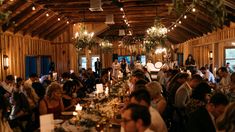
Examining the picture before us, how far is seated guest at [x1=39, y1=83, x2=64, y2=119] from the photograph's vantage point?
6238 mm

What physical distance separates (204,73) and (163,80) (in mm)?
2827

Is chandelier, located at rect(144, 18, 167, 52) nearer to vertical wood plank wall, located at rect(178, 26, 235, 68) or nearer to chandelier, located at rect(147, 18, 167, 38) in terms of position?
chandelier, located at rect(147, 18, 167, 38)

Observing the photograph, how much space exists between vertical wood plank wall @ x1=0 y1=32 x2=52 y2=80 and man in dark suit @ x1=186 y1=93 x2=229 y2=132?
1056 cm

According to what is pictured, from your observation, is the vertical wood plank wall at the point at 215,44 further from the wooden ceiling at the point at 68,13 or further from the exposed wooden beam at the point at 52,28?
the exposed wooden beam at the point at 52,28

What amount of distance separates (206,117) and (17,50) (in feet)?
42.2

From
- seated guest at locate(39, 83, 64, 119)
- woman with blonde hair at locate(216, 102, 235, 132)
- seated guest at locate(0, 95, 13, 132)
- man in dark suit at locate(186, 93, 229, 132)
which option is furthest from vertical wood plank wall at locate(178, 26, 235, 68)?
woman with blonde hair at locate(216, 102, 235, 132)

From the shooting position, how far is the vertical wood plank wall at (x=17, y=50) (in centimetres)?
1395

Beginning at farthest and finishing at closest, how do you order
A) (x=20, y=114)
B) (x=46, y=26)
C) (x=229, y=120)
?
(x=46, y=26)
(x=20, y=114)
(x=229, y=120)

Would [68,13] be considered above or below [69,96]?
above

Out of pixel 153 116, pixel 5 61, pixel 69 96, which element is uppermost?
pixel 5 61

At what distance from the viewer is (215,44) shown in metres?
17.6

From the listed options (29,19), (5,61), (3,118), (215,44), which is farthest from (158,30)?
(3,118)

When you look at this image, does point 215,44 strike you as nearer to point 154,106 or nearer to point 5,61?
point 5,61

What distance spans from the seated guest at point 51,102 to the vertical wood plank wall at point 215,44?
32.4ft
